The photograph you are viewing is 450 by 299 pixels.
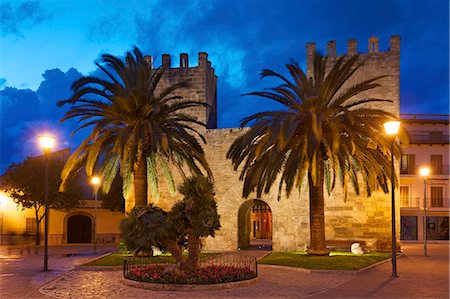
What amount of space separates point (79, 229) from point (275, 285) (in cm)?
2521

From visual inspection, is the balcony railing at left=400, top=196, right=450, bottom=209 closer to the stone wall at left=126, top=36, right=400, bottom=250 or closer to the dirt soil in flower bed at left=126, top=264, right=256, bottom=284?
the stone wall at left=126, top=36, right=400, bottom=250

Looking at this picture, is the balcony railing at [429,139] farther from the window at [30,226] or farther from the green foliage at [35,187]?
the window at [30,226]

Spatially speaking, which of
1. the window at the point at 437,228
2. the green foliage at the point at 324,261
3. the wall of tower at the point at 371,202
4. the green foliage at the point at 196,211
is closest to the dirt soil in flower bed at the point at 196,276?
the green foliage at the point at 196,211

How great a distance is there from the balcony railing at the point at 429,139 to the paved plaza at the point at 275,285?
75.2ft

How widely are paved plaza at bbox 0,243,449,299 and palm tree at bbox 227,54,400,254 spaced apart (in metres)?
3.20

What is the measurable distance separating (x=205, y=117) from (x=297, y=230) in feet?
25.1

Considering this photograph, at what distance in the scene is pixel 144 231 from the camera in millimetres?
13031

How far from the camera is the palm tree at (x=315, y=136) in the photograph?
17234mm

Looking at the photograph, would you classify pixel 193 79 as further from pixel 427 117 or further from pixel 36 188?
pixel 427 117

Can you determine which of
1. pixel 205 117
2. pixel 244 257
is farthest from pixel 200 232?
pixel 205 117

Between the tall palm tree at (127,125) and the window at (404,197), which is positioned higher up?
the tall palm tree at (127,125)

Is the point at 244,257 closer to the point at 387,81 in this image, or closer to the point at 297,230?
the point at 297,230

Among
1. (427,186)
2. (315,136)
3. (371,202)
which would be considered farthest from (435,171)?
(315,136)

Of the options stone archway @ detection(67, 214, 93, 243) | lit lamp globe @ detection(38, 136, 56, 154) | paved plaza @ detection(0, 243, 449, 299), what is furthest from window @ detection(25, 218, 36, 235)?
lit lamp globe @ detection(38, 136, 56, 154)
